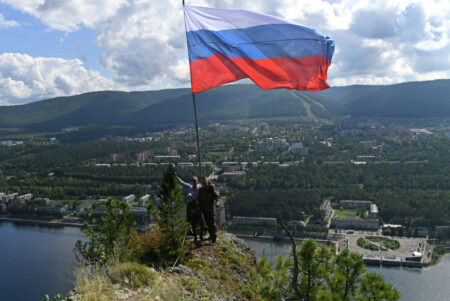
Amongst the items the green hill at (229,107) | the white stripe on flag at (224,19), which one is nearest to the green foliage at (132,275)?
the white stripe on flag at (224,19)

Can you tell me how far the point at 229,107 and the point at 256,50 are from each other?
5446 inches

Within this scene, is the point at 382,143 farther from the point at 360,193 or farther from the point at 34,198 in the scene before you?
the point at 34,198

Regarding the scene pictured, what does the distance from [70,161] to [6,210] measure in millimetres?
23585

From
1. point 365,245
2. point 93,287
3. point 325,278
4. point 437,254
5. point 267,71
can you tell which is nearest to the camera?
point 93,287

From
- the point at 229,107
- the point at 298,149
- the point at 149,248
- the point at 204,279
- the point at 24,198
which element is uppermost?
the point at 229,107

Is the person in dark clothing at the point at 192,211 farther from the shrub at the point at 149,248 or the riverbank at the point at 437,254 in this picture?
the riverbank at the point at 437,254

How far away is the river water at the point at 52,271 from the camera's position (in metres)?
18.1

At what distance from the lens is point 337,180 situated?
132 feet

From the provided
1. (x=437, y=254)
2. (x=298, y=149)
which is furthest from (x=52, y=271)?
(x=298, y=149)

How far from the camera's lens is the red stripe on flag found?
16.3 feet

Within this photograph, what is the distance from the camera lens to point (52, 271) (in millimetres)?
20484

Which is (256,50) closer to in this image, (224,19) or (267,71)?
(267,71)

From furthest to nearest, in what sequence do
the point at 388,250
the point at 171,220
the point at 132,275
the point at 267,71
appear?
the point at 388,250, the point at 267,71, the point at 171,220, the point at 132,275

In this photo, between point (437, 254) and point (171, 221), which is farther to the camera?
point (437, 254)
